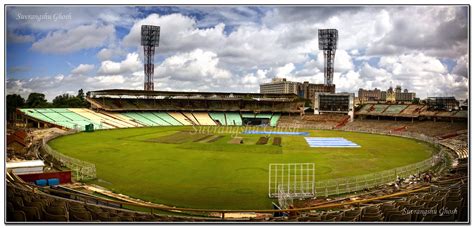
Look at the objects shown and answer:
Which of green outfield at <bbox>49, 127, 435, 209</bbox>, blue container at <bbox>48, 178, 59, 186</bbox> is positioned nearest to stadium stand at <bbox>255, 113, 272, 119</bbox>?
green outfield at <bbox>49, 127, 435, 209</bbox>

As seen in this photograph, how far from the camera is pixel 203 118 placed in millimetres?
61938

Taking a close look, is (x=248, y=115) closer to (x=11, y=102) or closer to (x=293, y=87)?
(x=293, y=87)

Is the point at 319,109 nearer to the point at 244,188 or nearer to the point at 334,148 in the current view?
the point at 334,148

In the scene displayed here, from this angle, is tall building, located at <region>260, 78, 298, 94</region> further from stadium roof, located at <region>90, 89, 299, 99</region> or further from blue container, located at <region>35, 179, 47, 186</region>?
blue container, located at <region>35, 179, 47, 186</region>

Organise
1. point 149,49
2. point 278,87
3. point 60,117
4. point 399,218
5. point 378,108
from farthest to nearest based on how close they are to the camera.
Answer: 1. point 278,87
2. point 378,108
3. point 149,49
4. point 60,117
5. point 399,218

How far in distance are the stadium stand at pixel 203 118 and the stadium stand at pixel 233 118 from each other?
3.11 metres

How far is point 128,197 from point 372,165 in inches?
563

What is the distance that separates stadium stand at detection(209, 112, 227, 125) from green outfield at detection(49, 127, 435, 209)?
28172 millimetres

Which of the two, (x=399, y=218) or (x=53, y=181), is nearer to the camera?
(x=399, y=218)

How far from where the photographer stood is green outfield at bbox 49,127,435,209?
14.1 m

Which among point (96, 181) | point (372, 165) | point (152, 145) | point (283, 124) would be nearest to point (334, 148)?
point (372, 165)

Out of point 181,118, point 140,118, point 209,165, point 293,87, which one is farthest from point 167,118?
point 293,87

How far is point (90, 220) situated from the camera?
767 centimetres

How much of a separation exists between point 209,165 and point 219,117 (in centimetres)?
4276
